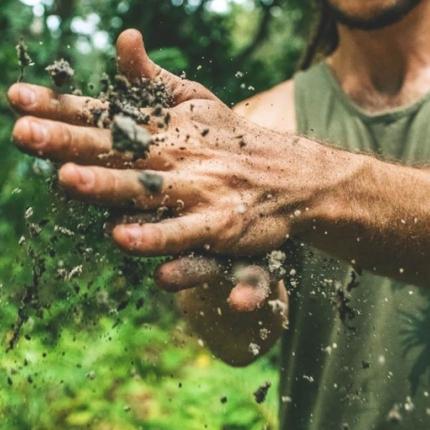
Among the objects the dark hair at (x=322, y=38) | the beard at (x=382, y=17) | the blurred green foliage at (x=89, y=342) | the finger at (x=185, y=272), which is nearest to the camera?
the finger at (x=185, y=272)

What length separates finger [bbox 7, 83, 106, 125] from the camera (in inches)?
47.9

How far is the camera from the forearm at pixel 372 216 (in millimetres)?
1414

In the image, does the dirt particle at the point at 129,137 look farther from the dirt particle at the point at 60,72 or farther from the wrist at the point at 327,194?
the wrist at the point at 327,194

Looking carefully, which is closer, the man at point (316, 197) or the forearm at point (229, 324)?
the man at point (316, 197)

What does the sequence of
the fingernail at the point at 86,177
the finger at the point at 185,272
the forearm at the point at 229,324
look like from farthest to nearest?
the forearm at the point at 229,324 → the finger at the point at 185,272 → the fingernail at the point at 86,177

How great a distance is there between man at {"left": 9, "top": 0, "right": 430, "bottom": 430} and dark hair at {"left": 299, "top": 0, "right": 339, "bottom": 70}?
0.24 metres

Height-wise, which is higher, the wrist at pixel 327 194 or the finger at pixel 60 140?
the finger at pixel 60 140

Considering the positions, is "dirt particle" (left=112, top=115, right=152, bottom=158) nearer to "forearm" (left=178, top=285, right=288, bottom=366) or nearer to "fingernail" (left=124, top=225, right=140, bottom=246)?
"fingernail" (left=124, top=225, right=140, bottom=246)

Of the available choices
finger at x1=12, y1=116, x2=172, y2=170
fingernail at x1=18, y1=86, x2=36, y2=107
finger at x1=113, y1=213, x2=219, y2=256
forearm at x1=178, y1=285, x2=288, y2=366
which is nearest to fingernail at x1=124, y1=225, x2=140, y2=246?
finger at x1=113, y1=213, x2=219, y2=256

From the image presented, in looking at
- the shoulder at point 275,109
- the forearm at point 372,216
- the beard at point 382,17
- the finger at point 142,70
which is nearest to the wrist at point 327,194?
the forearm at point 372,216

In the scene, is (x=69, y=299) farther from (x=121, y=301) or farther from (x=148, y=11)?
(x=148, y=11)

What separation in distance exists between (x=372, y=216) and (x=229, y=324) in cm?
66

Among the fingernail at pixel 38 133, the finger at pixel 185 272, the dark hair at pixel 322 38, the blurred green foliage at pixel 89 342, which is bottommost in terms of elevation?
the blurred green foliage at pixel 89 342

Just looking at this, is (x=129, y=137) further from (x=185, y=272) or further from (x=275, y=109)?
(x=275, y=109)
